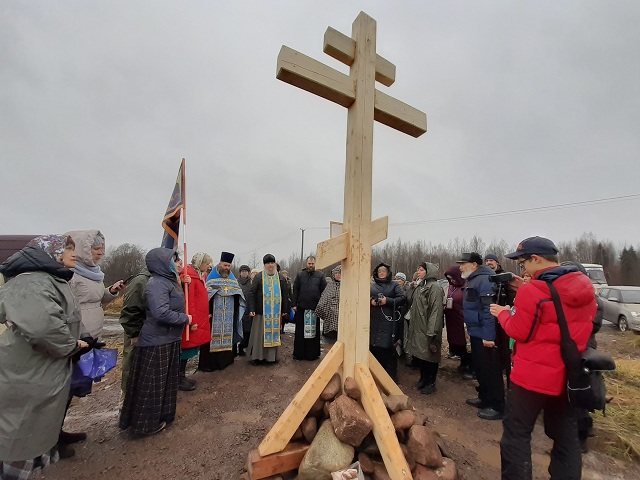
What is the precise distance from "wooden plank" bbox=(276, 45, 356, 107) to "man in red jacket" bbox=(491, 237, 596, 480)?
2.07 m

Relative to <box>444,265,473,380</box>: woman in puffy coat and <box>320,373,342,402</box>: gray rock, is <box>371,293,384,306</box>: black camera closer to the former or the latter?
<box>444,265,473,380</box>: woman in puffy coat

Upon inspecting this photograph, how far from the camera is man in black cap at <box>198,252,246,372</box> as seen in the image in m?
5.62

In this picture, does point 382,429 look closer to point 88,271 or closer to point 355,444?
point 355,444

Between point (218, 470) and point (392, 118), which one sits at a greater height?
point (392, 118)

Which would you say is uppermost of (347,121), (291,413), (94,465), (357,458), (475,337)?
(347,121)

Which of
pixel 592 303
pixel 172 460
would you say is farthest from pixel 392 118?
pixel 172 460

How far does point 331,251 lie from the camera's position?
2.49 m

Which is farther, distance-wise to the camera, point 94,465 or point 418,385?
point 418,385

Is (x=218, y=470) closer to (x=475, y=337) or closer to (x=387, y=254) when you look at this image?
(x=475, y=337)

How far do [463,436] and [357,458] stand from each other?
169 centimetres

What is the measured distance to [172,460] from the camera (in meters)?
2.96

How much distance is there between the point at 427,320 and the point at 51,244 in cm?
463

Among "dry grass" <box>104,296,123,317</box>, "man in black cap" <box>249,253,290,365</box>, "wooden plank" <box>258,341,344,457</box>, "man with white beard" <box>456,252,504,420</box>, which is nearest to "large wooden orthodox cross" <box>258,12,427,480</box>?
"wooden plank" <box>258,341,344,457</box>

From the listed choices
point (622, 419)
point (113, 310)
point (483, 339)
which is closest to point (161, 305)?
point (483, 339)
